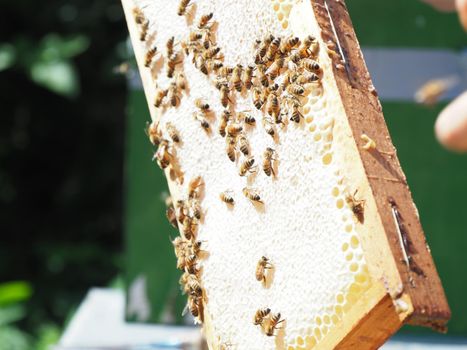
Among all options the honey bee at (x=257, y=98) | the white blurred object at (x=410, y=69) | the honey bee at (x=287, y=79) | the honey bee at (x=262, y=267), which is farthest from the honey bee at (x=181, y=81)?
the white blurred object at (x=410, y=69)

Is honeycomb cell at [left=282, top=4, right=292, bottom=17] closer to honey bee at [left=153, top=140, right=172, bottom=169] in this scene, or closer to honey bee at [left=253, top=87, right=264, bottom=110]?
honey bee at [left=253, top=87, right=264, bottom=110]

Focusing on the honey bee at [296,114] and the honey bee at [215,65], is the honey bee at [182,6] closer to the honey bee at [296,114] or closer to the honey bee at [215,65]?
the honey bee at [215,65]

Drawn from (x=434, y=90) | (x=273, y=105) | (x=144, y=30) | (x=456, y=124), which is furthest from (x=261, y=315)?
(x=434, y=90)

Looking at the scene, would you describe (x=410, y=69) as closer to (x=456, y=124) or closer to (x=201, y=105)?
(x=201, y=105)

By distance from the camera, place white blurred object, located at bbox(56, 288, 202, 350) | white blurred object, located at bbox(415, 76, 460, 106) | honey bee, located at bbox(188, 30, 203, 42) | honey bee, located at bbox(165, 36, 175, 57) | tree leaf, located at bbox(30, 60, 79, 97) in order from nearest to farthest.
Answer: honey bee, located at bbox(188, 30, 203, 42) → honey bee, located at bbox(165, 36, 175, 57) → white blurred object, located at bbox(415, 76, 460, 106) → white blurred object, located at bbox(56, 288, 202, 350) → tree leaf, located at bbox(30, 60, 79, 97)

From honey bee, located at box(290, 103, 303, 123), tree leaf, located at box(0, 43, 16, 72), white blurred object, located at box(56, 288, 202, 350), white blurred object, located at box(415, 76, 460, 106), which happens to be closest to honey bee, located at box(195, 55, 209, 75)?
honey bee, located at box(290, 103, 303, 123)

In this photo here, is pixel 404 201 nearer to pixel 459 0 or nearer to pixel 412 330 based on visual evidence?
pixel 459 0

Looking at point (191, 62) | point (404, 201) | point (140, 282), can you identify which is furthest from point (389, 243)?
point (140, 282)
